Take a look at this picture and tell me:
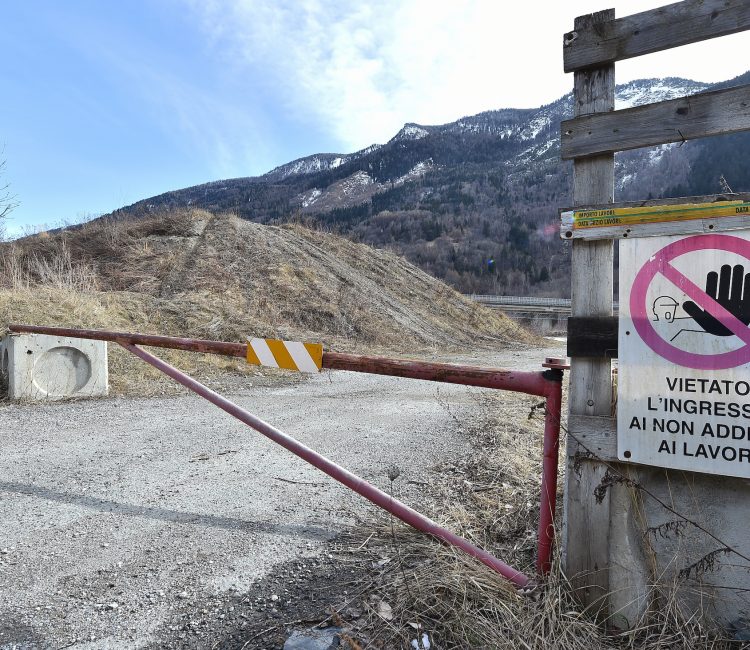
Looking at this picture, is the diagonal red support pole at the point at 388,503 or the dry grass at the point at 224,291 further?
the dry grass at the point at 224,291

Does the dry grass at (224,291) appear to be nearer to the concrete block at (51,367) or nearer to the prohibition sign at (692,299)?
the concrete block at (51,367)

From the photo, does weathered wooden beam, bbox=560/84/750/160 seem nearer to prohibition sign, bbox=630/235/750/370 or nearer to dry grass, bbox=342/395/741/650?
prohibition sign, bbox=630/235/750/370

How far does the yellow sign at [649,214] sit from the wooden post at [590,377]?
77mm

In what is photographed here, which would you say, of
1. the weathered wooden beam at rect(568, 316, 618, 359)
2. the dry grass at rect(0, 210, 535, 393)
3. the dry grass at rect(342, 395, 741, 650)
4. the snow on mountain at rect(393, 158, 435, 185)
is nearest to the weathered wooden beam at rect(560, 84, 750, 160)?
the weathered wooden beam at rect(568, 316, 618, 359)

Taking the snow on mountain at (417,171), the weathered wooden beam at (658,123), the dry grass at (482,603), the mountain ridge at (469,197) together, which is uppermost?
the snow on mountain at (417,171)

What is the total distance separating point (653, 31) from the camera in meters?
2.18

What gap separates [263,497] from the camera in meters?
3.78

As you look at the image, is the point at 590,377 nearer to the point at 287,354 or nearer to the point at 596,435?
the point at 596,435

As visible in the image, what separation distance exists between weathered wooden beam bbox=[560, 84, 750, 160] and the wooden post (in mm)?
60

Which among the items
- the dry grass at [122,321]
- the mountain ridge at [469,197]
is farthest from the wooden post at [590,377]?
the mountain ridge at [469,197]

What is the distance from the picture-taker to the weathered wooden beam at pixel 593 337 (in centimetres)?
223

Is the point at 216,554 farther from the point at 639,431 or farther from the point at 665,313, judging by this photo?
the point at 665,313

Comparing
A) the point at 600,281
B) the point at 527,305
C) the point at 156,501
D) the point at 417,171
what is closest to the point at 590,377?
the point at 600,281

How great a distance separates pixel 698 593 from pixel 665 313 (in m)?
1.22
